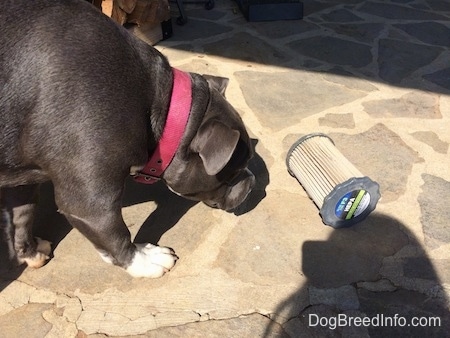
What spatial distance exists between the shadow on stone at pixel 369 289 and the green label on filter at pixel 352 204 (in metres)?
0.16

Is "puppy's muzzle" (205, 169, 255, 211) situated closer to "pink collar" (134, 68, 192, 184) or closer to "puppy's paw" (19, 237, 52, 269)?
"pink collar" (134, 68, 192, 184)

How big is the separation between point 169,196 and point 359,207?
1.31 metres

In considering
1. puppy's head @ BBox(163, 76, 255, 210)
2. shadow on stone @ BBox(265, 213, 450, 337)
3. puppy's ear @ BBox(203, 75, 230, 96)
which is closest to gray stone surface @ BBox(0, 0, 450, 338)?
shadow on stone @ BBox(265, 213, 450, 337)

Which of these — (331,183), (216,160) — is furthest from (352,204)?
(216,160)

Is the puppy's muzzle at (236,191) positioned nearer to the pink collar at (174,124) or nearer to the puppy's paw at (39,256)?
the pink collar at (174,124)

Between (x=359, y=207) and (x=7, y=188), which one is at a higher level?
(x=7, y=188)

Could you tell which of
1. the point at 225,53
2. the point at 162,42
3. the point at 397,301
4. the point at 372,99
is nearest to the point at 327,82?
the point at 372,99

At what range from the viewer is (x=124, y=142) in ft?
7.41

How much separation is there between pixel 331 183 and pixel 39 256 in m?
1.83

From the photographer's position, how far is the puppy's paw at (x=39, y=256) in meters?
2.77

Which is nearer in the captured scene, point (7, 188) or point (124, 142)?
point (124, 142)

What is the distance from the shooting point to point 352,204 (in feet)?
9.41

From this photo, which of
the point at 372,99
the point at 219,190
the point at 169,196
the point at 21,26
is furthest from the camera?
the point at 372,99

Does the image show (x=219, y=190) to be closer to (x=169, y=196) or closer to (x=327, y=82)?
(x=169, y=196)
